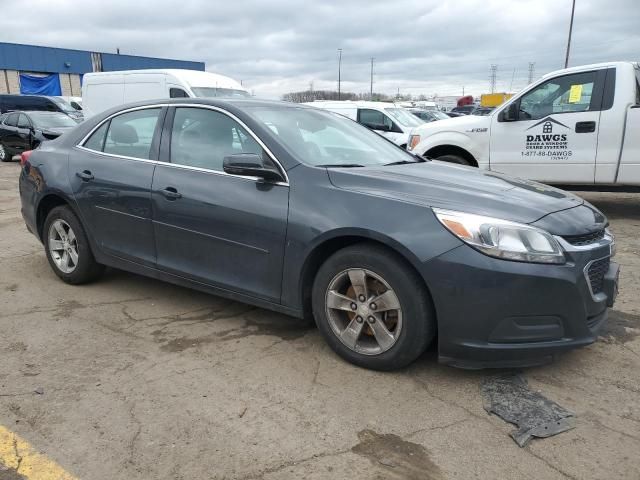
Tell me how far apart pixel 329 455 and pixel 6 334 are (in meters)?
2.52

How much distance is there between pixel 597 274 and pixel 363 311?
1.29 metres

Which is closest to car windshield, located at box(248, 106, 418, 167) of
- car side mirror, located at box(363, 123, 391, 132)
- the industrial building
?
car side mirror, located at box(363, 123, 391, 132)

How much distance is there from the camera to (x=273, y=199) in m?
3.34

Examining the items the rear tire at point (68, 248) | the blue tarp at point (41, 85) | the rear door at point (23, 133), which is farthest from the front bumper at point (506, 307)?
the blue tarp at point (41, 85)

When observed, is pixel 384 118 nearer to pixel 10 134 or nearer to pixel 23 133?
pixel 23 133

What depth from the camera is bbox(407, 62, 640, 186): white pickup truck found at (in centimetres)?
687

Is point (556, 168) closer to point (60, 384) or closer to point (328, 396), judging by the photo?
point (328, 396)

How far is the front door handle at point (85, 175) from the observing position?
14.1ft

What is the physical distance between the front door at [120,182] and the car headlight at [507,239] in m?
2.26

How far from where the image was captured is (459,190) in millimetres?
3127

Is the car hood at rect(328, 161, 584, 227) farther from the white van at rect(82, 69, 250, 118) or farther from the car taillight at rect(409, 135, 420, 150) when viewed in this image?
the white van at rect(82, 69, 250, 118)

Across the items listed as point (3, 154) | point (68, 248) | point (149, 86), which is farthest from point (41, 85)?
point (68, 248)

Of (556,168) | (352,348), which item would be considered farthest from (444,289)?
(556,168)

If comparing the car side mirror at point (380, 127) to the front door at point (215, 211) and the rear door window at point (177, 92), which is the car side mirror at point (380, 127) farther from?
the front door at point (215, 211)
